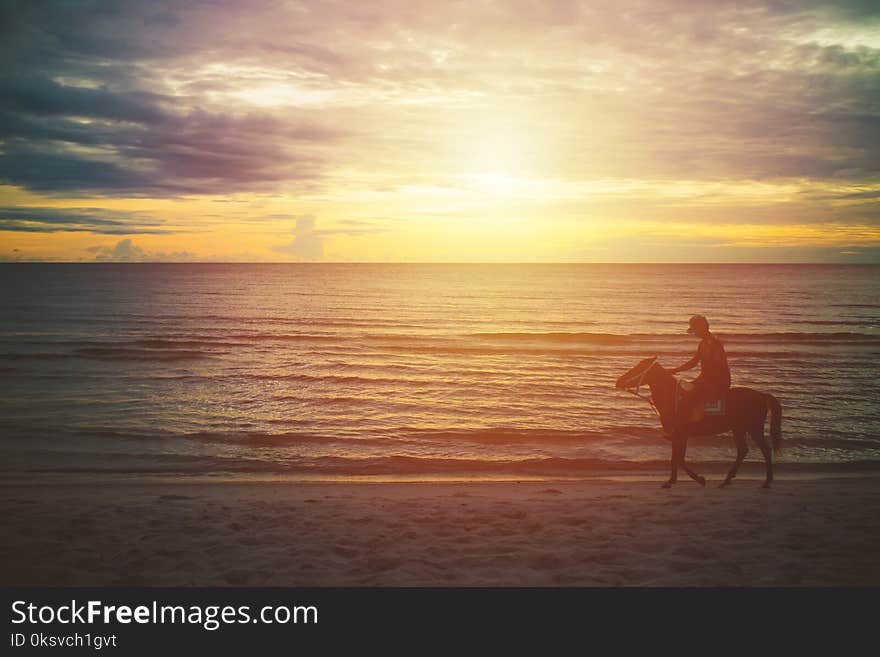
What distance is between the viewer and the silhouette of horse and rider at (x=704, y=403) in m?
10.4

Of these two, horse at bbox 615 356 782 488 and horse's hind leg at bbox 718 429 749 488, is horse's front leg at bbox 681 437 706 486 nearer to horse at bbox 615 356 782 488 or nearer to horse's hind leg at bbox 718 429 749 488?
horse at bbox 615 356 782 488

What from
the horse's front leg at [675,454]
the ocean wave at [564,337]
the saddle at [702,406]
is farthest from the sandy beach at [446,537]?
the ocean wave at [564,337]

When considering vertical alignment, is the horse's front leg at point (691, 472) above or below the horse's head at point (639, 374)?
below

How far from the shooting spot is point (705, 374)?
10.4 metres

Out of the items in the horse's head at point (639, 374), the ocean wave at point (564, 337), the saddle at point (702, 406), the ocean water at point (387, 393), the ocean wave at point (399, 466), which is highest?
the horse's head at point (639, 374)

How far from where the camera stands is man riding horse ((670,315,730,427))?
33.1ft

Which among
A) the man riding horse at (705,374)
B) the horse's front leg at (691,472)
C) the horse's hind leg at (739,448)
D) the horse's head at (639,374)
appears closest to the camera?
the man riding horse at (705,374)

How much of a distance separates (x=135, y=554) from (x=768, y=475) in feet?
35.0

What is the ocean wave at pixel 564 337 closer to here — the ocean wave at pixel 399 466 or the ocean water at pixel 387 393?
the ocean water at pixel 387 393

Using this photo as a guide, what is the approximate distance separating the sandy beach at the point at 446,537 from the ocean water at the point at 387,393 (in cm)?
319

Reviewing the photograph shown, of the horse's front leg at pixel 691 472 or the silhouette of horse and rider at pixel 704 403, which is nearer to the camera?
the silhouette of horse and rider at pixel 704 403

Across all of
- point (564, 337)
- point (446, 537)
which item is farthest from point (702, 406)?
point (564, 337)

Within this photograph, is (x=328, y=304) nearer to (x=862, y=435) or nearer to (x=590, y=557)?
(x=862, y=435)

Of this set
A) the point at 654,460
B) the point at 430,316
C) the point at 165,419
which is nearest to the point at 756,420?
the point at 654,460
